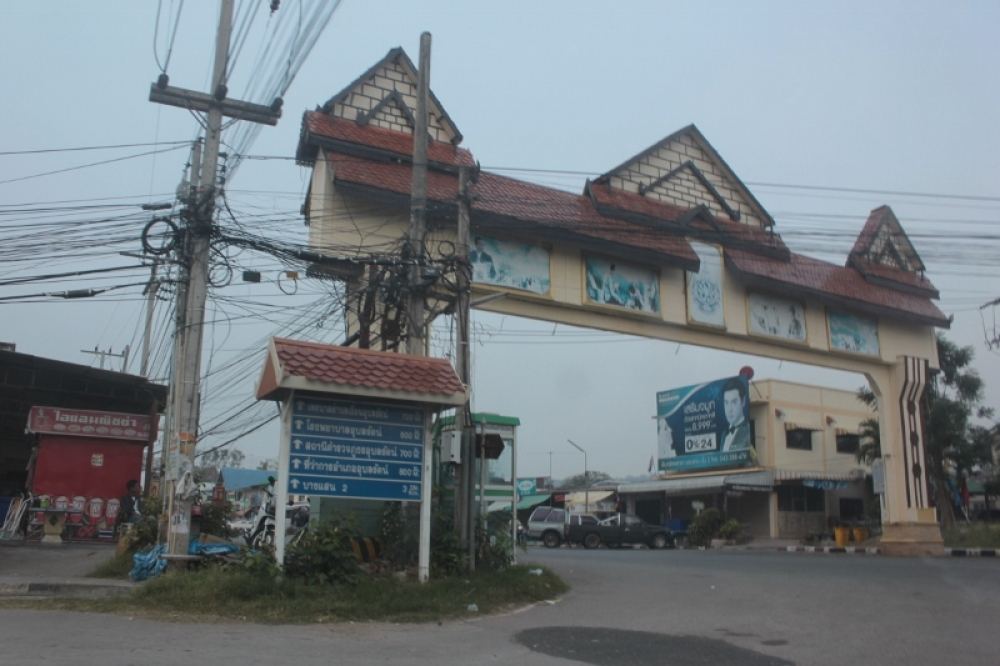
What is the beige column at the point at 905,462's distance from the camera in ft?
80.5

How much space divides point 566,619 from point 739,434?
104 ft

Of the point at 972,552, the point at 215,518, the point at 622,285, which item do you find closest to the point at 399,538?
the point at 215,518

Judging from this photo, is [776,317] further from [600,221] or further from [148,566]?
[148,566]

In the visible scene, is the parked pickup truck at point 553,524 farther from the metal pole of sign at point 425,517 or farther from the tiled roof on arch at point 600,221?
the metal pole of sign at point 425,517

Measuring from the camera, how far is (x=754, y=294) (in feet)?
69.6

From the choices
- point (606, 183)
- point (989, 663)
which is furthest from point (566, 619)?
point (606, 183)

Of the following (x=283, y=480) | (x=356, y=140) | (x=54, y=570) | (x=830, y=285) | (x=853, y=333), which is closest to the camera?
(x=283, y=480)

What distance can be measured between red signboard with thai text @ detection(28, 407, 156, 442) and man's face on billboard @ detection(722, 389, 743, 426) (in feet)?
90.6

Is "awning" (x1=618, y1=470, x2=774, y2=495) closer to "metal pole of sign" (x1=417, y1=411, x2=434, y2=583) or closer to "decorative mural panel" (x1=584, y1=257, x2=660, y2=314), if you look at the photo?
"decorative mural panel" (x1=584, y1=257, x2=660, y2=314)

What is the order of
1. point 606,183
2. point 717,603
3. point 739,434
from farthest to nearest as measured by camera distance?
point 739,434
point 606,183
point 717,603

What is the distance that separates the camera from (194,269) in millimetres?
13141

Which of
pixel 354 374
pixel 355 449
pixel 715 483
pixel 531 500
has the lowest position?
pixel 531 500

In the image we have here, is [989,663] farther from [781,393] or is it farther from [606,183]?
[781,393]

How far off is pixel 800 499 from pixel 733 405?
5237 mm
